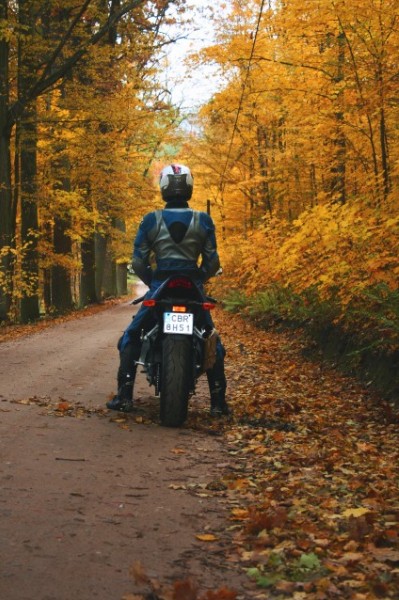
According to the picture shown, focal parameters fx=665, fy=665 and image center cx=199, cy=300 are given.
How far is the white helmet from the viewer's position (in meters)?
6.32

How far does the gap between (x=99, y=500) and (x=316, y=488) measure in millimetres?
1389

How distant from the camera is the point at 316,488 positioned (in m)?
4.24

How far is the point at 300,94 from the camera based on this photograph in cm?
1306

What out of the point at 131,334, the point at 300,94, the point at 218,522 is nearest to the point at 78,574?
the point at 218,522

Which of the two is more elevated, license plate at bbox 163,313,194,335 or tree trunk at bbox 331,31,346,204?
tree trunk at bbox 331,31,346,204

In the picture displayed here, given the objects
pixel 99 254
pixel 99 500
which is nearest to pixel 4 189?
pixel 99 254

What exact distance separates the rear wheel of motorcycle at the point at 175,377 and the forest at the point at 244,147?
6.18ft

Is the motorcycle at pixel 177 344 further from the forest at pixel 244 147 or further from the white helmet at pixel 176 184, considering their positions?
the forest at pixel 244 147

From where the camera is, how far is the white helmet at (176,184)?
6316mm

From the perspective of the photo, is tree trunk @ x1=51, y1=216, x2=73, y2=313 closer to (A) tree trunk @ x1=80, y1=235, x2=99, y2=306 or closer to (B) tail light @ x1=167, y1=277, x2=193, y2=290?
(A) tree trunk @ x1=80, y1=235, x2=99, y2=306

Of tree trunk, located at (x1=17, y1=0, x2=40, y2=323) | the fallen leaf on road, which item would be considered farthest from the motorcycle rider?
tree trunk, located at (x1=17, y1=0, x2=40, y2=323)

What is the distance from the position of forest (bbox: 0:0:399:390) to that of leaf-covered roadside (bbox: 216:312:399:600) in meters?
0.91

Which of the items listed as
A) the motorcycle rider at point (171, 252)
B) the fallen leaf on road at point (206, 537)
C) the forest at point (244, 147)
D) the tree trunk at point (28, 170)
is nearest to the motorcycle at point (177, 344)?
the motorcycle rider at point (171, 252)

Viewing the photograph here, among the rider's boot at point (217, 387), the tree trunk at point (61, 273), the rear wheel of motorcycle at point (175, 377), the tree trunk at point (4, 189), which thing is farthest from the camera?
the tree trunk at point (61, 273)
